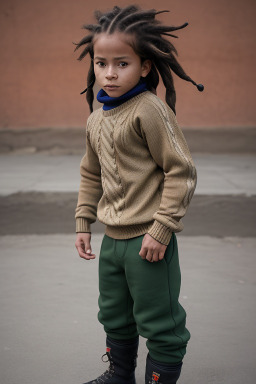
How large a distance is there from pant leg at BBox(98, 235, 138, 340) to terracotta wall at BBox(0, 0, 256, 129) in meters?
4.37

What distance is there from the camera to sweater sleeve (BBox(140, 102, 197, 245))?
1477 mm

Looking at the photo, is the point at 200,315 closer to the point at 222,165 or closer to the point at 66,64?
the point at 222,165

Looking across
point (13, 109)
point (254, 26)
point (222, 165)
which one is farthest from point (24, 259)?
point (254, 26)

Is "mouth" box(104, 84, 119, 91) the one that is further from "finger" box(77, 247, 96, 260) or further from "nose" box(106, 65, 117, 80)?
"finger" box(77, 247, 96, 260)

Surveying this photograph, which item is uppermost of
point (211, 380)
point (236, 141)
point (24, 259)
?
point (211, 380)

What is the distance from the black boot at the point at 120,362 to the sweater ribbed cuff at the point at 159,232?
1.42 ft

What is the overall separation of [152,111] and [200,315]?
3.99 feet

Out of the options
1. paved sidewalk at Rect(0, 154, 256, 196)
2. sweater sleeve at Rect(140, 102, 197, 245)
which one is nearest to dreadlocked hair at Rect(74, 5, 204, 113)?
sweater sleeve at Rect(140, 102, 197, 245)

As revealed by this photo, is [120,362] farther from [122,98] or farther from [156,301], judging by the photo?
[122,98]

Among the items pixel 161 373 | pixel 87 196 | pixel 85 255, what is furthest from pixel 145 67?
pixel 161 373

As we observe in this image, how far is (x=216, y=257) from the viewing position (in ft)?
10.6

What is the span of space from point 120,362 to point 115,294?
0.26 meters

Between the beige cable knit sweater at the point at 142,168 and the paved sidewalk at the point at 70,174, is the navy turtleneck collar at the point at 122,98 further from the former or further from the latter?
the paved sidewalk at the point at 70,174

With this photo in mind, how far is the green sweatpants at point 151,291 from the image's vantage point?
5.08 feet
